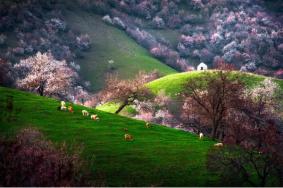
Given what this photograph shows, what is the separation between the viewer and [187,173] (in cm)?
4150

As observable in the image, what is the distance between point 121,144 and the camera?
45875mm

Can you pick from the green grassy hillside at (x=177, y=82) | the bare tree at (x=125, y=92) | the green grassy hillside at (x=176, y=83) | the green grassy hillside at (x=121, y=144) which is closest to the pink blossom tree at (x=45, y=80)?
the bare tree at (x=125, y=92)

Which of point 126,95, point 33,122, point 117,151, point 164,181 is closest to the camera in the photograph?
point 164,181

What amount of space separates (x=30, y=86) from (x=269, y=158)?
55083 millimetres

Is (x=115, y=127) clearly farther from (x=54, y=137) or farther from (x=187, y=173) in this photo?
(x=187, y=173)

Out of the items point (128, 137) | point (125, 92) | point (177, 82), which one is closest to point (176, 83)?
point (177, 82)

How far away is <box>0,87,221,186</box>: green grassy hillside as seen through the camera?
3984cm

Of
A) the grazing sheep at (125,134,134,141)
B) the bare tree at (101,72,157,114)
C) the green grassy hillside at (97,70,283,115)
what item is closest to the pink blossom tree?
the bare tree at (101,72,157,114)

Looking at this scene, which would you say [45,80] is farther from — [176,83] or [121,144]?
[176,83]

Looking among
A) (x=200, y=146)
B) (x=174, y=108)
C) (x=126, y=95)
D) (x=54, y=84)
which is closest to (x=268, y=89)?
(x=174, y=108)

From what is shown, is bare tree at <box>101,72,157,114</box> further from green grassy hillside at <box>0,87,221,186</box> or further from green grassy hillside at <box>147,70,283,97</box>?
green grassy hillside at <box>147,70,283,97</box>

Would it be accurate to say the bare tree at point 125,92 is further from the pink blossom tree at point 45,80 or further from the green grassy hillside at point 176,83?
the green grassy hillside at point 176,83

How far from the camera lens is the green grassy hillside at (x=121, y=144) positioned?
3984cm

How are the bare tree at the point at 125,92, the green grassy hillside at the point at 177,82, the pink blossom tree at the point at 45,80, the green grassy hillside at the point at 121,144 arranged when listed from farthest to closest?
the green grassy hillside at the point at 177,82 → the pink blossom tree at the point at 45,80 → the bare tree at the point at 125,92 → the green grassy hillside at the point at 121,144
